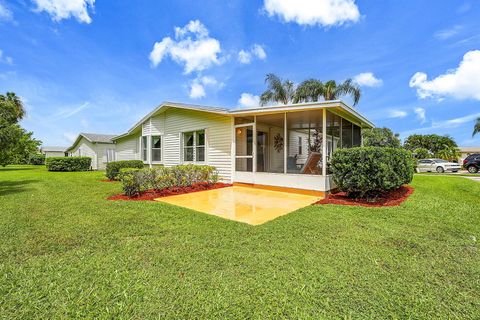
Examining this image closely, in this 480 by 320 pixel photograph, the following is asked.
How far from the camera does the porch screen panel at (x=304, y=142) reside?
30.0 feet

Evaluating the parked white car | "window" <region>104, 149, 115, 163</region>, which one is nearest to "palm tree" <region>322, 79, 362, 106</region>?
the parked white car

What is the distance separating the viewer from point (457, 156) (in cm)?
3909

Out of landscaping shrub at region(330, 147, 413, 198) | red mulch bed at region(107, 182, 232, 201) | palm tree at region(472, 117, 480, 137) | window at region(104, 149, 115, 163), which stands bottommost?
red mulch bed at region(107, 182, 232, 201)

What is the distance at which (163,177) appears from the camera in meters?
8.50

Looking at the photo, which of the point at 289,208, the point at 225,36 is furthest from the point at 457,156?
the point at 289,208

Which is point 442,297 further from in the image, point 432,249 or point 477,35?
point 477,35

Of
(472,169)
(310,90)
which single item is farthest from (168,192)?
(472,169)

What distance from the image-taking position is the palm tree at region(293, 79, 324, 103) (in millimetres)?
26453

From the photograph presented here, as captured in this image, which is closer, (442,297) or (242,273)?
(442,297)

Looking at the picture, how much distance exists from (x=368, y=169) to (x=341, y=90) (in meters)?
22.5

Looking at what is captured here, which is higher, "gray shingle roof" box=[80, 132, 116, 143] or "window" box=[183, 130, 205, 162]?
"gray shingle roof" box=[80, 132, 116, 143]

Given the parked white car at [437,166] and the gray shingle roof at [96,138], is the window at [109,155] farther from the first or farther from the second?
the parked white car at [437,166]

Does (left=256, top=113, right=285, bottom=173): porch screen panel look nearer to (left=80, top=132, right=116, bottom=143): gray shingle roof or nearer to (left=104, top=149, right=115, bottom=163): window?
(left=80, top=132, right=116, bottom=143): gray shingle roof

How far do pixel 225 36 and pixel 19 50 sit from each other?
1065 centimetres
